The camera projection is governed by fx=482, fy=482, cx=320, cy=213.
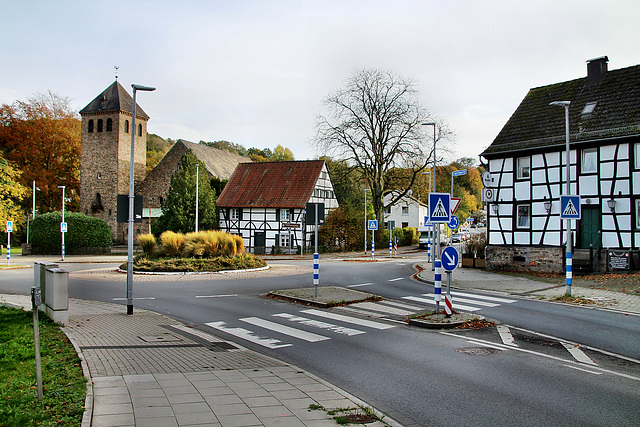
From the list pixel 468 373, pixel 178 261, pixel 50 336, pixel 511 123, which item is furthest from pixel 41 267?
pixel 511 123

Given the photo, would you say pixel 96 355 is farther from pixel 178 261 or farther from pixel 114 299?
pixel 178 261

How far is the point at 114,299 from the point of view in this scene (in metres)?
15.0

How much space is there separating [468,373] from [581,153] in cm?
1894

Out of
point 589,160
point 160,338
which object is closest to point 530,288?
point 589,160

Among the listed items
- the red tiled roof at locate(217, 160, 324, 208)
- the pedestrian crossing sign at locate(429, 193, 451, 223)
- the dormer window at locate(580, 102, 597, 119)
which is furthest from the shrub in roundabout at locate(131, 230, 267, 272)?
the red tiled roof at locate(217, 160, 324, 208)

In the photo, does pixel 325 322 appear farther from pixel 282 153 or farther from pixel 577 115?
pixel 282 153

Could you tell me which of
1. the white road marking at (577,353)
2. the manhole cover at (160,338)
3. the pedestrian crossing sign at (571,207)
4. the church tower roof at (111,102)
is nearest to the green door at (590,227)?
the pedestrian crossing sign at (571,207)

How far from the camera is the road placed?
5570 millimetres

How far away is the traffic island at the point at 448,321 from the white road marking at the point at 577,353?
6.63 ft

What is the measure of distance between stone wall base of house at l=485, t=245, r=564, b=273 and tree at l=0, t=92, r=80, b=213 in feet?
158

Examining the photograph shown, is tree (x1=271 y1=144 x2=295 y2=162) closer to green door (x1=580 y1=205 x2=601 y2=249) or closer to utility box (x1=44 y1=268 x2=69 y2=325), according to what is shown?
green door (x1=580 y1=205 x2=601 y2=249)

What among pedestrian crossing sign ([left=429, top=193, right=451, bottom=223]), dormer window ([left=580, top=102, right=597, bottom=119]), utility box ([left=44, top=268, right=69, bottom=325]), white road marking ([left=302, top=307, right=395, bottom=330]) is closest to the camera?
utility box ([left=44, top=268, right=69, bottom=325])

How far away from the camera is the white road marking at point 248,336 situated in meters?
8.92

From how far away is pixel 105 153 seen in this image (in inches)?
2172
